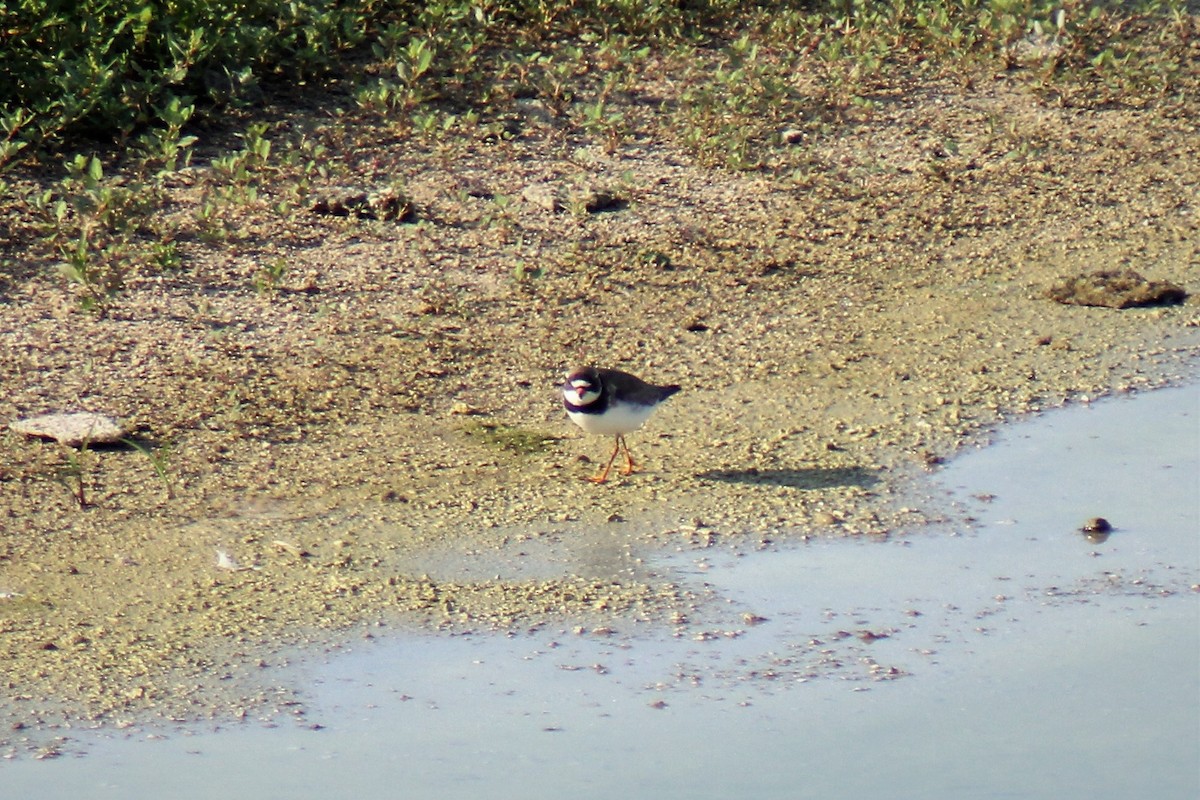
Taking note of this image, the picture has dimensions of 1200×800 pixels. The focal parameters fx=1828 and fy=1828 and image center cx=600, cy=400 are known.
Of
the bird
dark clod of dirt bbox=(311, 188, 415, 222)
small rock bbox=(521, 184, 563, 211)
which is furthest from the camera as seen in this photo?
small rock bbox=(521, 184, 563, 211)

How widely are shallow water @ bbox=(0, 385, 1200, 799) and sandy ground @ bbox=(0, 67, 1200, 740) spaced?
0.66 ft

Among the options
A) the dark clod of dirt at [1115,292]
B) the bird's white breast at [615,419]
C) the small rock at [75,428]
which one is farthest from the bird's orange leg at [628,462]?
the dark clod of dirt at [1115,292]

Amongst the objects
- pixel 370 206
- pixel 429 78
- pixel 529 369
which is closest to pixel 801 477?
pixel 529 369

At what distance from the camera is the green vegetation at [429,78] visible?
8.57m

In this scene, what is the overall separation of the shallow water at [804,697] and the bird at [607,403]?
0.75 m

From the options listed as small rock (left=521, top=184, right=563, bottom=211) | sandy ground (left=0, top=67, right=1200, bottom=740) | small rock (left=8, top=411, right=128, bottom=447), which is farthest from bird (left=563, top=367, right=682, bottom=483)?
small rock (left=521, top=184, right=563, bottom=211)

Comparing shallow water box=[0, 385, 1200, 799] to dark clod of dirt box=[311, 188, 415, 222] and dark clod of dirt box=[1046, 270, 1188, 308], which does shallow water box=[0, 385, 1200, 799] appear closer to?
dark clod of dirt box=[1046, 270, 1188, 308]

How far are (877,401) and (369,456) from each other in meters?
2.02

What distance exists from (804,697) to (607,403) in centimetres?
172

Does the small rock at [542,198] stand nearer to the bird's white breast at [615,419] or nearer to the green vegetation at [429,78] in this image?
the green vegetation at [429,78]

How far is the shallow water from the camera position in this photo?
14.6 feet

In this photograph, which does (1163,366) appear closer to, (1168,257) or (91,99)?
(1168,257)

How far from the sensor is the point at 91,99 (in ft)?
29.2

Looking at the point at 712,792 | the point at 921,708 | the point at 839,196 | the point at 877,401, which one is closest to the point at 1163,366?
the point at 877,401
